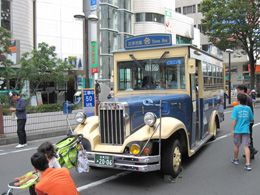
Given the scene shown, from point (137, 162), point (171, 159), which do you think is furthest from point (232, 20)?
point (137, 162)

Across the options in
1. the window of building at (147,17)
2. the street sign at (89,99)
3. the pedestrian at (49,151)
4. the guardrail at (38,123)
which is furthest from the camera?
the window of building at (147,17)

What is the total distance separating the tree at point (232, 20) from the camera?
2322 centimetres

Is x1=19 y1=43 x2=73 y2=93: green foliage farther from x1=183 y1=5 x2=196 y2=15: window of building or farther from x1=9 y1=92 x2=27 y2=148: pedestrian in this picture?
x1=183 y1=5 x2=196 y2=15: window of building

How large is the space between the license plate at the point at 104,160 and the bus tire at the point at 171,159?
964 mm

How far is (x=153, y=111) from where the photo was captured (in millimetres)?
5035

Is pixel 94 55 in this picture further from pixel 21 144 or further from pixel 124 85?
pixel 124 85

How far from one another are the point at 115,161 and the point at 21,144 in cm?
517

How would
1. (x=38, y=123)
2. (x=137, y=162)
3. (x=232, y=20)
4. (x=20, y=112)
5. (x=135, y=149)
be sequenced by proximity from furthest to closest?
(x=232, y=20) < (x=38, y=123) < (x=20, y=112) < (x=135, y=149) < (x=137, y=162)

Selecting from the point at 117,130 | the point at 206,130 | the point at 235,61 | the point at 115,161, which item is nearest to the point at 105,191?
the point at 115,161

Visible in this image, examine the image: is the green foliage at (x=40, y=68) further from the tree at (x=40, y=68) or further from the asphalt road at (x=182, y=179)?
the asphalt road at (x=182, y=179)

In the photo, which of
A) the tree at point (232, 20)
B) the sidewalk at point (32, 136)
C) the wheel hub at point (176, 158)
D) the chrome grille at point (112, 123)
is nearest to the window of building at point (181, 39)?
the tree at point (232, 20)

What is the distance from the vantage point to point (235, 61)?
44750 millimetres

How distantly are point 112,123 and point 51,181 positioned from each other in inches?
79.1

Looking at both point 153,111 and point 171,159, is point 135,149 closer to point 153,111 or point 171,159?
point 171,159
